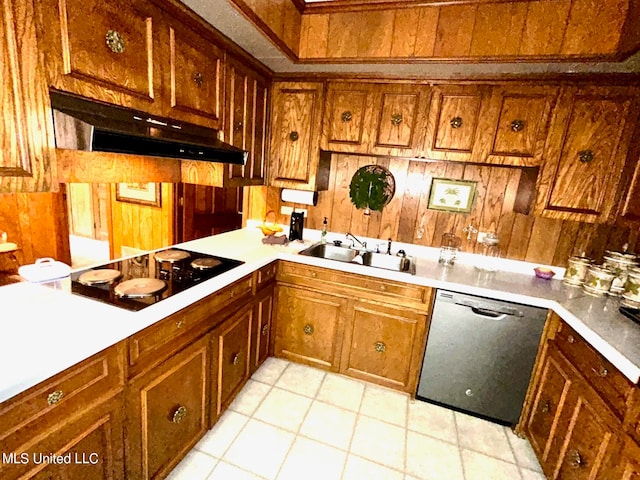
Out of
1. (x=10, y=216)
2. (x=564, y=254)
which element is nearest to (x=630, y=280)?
(x=564, y=254)

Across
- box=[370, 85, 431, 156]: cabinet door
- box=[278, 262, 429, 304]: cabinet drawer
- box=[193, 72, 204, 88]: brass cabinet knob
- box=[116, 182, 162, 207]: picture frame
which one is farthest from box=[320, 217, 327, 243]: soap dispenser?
box=[116, 182, 162, 207]: picture frame

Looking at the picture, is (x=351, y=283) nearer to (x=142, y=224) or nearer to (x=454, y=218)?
(x=454, y=218)

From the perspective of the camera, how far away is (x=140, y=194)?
3.83 metres

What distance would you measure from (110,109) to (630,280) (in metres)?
2.74

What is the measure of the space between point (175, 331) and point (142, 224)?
10.0 feet

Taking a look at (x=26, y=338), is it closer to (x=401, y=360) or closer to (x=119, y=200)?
(x=401, y=360)

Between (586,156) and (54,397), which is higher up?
(586,156)

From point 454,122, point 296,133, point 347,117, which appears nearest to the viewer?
point 454,122

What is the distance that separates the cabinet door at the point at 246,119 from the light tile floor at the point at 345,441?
1515mm

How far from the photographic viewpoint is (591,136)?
1841mm

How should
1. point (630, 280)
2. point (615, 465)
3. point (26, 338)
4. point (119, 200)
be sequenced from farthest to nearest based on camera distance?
point (119, 200) → point (630, 280) → point (615, 465) → point (26, 338)

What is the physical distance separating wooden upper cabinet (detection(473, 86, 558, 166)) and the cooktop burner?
1804mm

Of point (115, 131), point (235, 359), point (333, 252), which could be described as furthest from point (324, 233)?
point (115, 131)

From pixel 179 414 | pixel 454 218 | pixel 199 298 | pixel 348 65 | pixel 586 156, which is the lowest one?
pixel 179 414
